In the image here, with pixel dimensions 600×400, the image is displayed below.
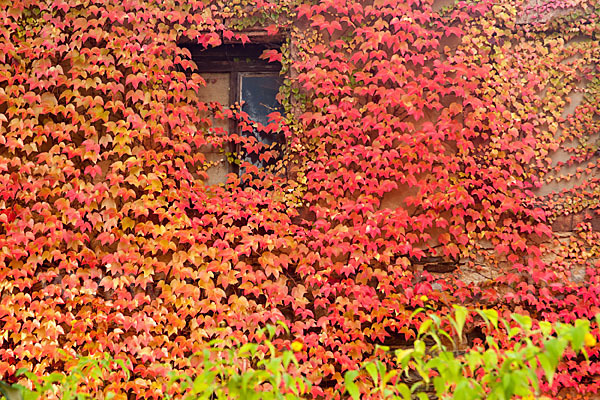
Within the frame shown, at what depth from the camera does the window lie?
478 centimetres

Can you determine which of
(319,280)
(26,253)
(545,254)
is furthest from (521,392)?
(26,253)

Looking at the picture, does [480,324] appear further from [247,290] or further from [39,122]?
[39,122]

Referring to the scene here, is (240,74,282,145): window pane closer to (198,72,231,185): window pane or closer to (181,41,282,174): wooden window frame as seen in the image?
(181,41,282,174): wooden window frame

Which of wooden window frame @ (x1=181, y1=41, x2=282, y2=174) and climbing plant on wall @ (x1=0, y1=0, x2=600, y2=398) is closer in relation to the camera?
climbing plant on wall @ (x1=0, y1=0, x2=600, y2=398)

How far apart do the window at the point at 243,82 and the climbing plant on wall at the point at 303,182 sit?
0.12m

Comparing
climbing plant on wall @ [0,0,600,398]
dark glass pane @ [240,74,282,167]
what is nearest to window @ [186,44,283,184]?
dark glass pane @ [240,74,282,167]

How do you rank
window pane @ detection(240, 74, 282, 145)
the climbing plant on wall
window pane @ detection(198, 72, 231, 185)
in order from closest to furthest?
the climbing plant on wall < window pane @ detection(198, 72, 231, 185) < window pane @ detection(240, 74, 282, 145)

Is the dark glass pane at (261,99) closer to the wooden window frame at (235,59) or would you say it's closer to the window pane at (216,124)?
the wooden window frame at (235,59)

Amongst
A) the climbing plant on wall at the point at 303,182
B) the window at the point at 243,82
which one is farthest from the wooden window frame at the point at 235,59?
the climbing plant on wall at the point at 303,182

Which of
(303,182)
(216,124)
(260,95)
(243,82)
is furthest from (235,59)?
(303,182)

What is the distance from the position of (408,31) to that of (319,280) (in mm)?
2585

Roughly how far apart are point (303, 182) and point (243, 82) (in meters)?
1.31

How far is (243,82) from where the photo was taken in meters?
4.89

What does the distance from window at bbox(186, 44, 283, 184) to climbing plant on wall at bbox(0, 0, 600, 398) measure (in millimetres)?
120
